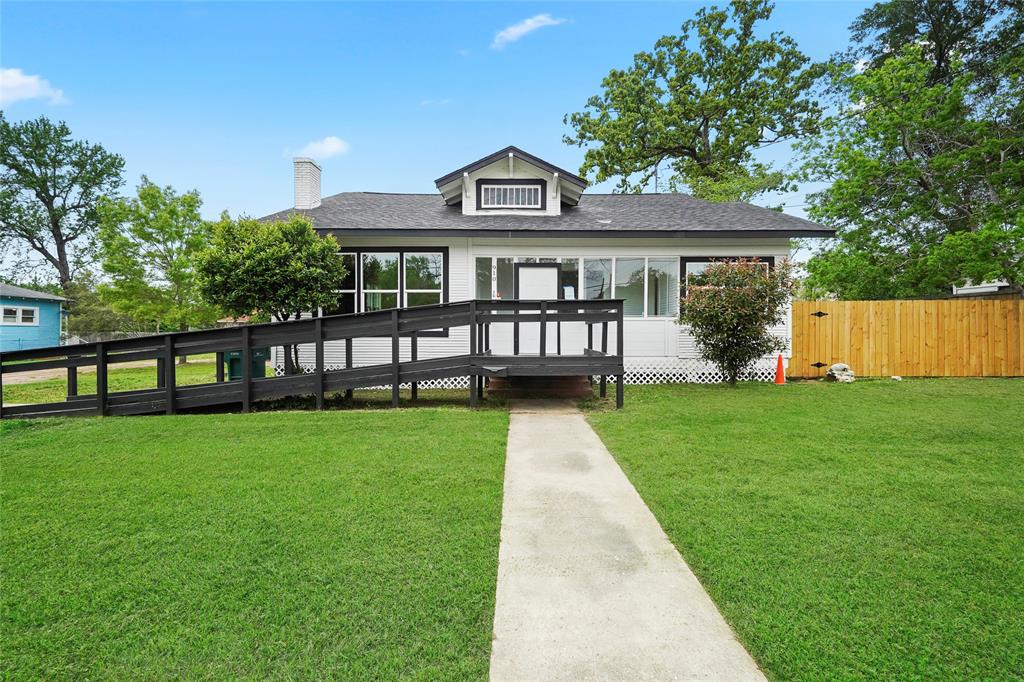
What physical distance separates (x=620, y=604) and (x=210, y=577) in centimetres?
216

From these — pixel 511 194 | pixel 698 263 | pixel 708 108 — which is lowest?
pixel 698 263

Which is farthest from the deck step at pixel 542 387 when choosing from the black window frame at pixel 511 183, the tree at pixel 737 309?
the black window frame at pixel 511 183

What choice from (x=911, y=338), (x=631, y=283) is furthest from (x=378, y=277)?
(x=911, y=338)

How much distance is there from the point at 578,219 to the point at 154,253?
1614 centimetres

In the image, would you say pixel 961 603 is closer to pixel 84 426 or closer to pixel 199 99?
pixel 84 426

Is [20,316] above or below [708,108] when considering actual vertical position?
below

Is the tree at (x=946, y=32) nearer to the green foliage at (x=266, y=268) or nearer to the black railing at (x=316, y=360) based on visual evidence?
the black railing at (x=316, y=360)

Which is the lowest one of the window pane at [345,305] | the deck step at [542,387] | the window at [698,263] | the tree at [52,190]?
the deck step at [542,387]

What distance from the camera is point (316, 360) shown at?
7.56 metres

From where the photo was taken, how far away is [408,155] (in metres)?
20.6

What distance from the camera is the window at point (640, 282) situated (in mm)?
10398

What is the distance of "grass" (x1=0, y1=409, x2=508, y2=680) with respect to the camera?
1.99 meters

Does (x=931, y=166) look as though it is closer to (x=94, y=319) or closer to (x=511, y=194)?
(x=511, y=194)

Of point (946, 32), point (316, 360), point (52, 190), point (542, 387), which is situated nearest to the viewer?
point (316, 360)
